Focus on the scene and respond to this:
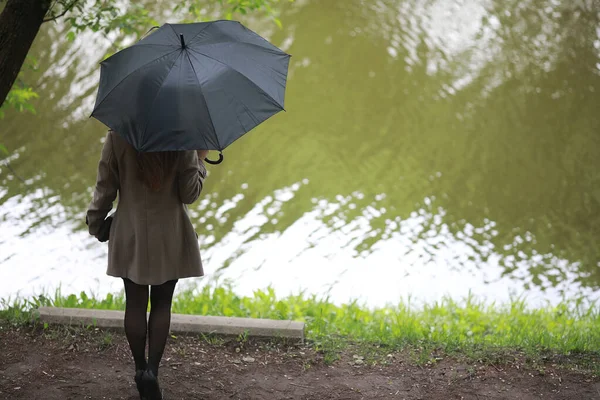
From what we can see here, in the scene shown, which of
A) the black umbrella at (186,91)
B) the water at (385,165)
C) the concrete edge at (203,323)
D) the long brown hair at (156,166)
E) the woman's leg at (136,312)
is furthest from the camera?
the water at (385,165)

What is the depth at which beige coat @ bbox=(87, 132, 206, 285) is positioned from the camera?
2.96 m

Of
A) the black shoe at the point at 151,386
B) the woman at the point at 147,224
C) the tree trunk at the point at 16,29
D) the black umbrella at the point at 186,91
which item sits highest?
the tree trunk at the point at 16,29

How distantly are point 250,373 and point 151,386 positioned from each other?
0.69 metres

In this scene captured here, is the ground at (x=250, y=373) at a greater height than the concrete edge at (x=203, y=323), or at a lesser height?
lesser

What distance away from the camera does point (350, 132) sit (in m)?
8.55

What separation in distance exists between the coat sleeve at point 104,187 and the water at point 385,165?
3087 millimetres

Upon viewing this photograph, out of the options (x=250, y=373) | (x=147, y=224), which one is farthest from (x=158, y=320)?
(x=250, y=373)

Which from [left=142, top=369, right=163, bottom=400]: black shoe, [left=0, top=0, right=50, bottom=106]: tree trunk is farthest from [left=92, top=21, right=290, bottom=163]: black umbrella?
[left=142, top=369, right=163, bottom=400]: black shoe

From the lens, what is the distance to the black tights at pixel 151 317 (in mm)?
3111

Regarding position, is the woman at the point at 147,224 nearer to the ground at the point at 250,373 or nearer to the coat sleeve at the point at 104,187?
the coat sleeve at the point at 104,187

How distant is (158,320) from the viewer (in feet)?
10.2

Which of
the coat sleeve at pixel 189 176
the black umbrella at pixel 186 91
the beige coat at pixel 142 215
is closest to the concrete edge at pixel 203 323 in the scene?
the beige coat at pixel 142 215

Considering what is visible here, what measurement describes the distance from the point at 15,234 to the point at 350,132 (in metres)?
3.78

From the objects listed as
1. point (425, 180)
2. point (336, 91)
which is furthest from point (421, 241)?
point (336, 91)
